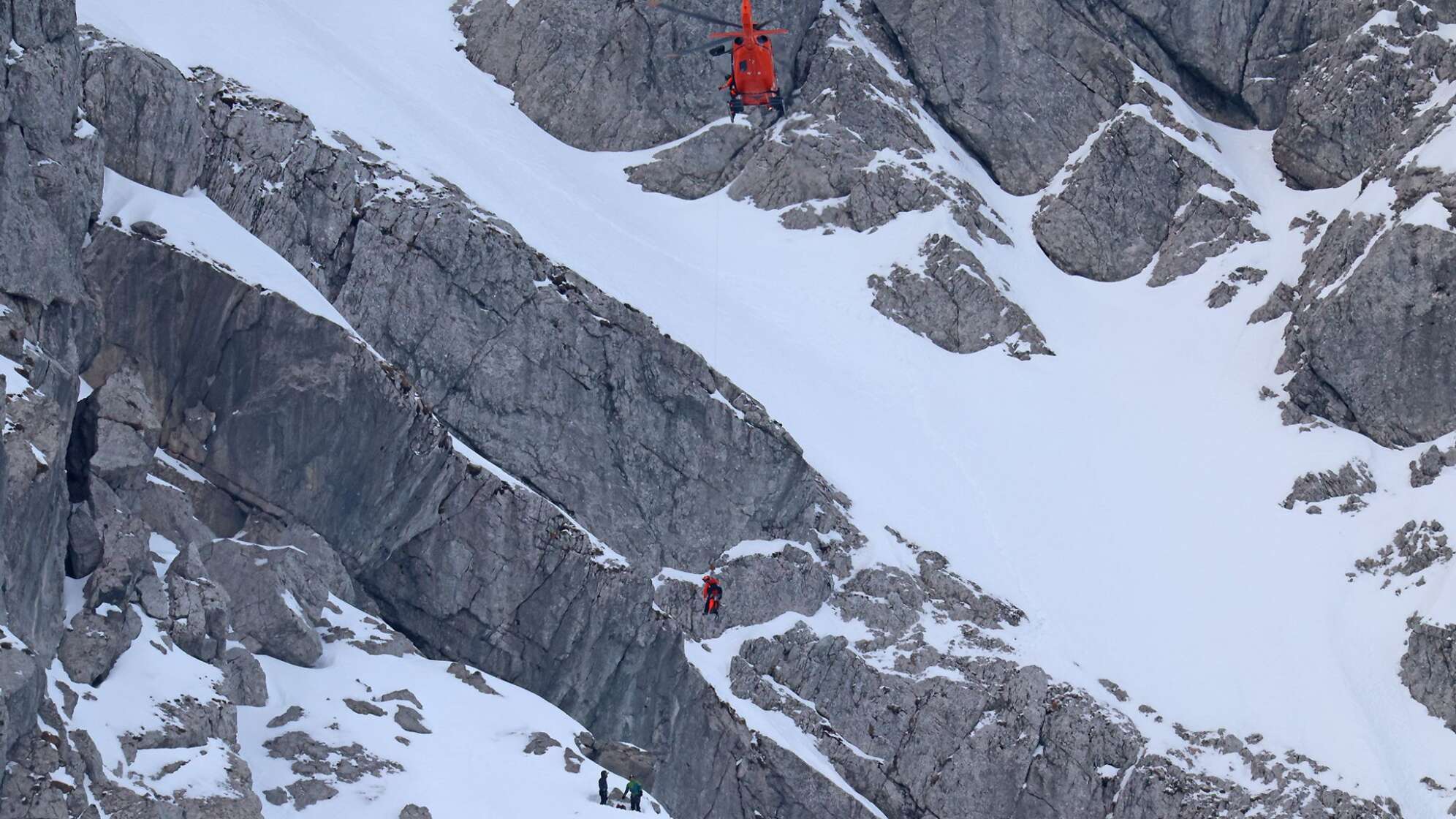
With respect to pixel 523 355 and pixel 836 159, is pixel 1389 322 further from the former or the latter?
pixel 523 355

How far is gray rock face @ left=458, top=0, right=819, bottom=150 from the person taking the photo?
68.2 m

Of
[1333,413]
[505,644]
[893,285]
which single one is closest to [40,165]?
[505,644]

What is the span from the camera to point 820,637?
47.4 metres

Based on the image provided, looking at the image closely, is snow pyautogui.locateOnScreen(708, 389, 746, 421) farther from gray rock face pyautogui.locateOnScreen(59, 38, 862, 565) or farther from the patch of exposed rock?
the patch of exposed rock

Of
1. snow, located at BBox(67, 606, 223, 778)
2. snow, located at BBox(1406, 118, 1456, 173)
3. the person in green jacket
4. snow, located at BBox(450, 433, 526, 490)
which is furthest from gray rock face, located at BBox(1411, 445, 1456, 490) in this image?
snow, located at BBox(67, 606, 223, 778)

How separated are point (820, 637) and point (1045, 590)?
6894 mm

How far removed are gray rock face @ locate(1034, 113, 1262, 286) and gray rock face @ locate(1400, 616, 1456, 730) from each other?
2045 centimetres

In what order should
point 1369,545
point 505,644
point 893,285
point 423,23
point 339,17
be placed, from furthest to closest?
point 423,23
point 339,17
point 893,285
point 1369,545
point 505,644

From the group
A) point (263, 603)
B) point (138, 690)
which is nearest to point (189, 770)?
point (138, 690)

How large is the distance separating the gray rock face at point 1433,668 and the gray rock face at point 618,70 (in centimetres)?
3232

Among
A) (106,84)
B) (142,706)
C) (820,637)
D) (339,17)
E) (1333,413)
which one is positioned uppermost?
(1333,413)

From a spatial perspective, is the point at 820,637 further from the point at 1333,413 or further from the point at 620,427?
the point at 1333,413

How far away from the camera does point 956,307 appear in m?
61.7

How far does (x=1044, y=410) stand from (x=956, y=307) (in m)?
5.49
